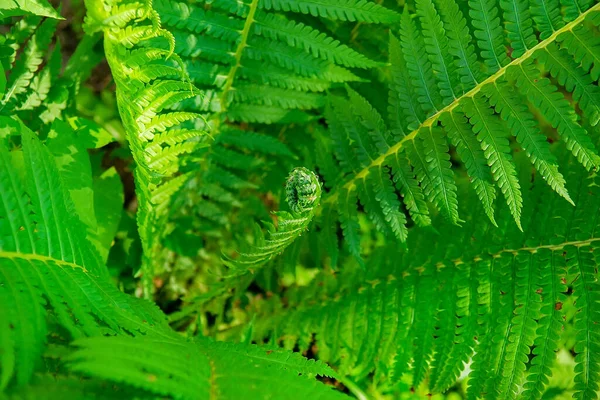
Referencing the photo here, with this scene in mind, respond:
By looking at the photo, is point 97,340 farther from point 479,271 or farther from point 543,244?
point 543,244

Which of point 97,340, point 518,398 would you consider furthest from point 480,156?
point 97,340

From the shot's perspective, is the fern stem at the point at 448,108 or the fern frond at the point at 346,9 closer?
the fern stem at the point at 448,108

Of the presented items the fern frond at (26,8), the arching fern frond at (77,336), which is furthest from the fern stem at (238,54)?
the arching fern frond at (77,336)

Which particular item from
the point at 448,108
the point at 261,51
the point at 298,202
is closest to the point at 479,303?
the point at 448,108

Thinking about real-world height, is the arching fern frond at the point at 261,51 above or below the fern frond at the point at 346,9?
below

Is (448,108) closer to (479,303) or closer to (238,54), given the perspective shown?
(479,303)

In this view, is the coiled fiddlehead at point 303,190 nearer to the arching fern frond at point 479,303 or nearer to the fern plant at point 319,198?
the fern plant at point 319,198

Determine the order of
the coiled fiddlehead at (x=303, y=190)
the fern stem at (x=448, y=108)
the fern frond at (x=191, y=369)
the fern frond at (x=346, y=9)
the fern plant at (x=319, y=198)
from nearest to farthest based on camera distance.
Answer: the fern frond at (x=191, y=369), the fern plant at (x=319, y=198), the coiled fiddlehead at (x=303, y=190), the fern stem at (x=448, y=108), the fern frond at (x=346, y=9)
